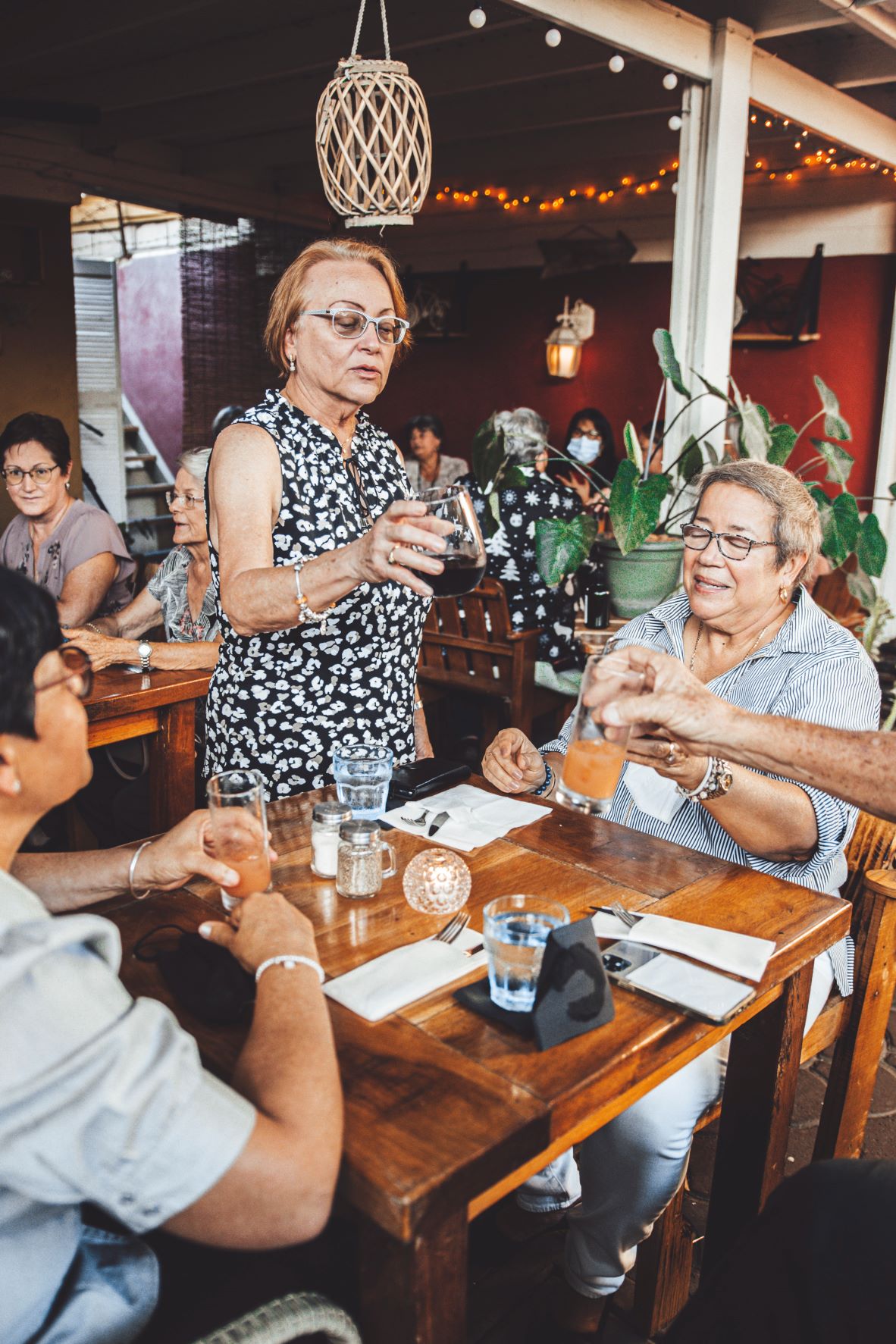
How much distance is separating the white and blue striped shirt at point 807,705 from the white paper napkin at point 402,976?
0.64 metres

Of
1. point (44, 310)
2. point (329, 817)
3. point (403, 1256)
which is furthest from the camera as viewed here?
point (44, 310)

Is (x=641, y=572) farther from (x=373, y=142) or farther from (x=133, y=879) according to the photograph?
(x=133, y=879)

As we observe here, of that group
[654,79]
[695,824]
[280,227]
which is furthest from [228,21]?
[695,824]

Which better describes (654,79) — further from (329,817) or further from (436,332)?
(329,817)

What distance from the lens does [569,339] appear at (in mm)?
7883

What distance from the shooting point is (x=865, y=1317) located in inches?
46.4

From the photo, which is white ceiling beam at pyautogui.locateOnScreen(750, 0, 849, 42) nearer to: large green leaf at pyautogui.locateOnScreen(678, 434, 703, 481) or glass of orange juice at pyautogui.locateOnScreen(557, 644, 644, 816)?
large green leaf at pyautogui.locateOnScreen(678, 434, 703, 481)

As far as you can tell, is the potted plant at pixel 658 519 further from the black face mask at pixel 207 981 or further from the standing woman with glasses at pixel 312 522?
the black face mask at pixel 207 981

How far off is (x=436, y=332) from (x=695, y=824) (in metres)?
7.62

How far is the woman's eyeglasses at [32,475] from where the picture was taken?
3.39 m

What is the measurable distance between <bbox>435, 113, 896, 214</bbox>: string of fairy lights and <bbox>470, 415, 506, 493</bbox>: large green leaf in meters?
2.16

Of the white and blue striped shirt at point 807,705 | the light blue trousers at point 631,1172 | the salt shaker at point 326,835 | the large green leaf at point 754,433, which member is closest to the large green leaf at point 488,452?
the large green leaf at point 754,433

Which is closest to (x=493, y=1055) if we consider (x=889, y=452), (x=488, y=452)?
(x=488, y=452)

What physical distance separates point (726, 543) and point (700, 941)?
3.04ft
